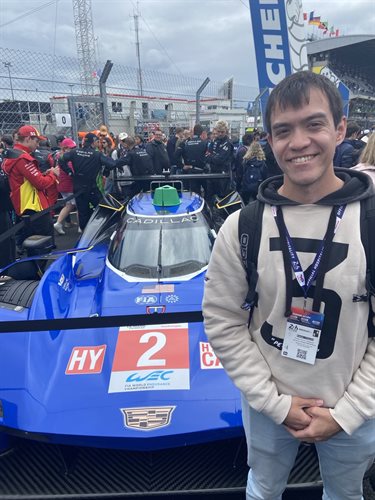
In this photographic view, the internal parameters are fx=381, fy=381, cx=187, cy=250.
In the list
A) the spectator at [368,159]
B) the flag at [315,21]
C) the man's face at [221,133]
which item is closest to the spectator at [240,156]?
the man's face at [221,133]

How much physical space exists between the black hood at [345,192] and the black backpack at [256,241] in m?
0.03

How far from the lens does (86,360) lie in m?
2.36

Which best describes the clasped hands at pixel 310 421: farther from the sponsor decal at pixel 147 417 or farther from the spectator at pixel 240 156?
the spectator at pixel 240 156

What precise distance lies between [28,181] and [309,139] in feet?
14.4

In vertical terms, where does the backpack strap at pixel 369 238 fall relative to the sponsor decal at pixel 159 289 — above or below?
above

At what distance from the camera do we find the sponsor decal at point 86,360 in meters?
2.28

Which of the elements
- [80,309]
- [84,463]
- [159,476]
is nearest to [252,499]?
[159,476]

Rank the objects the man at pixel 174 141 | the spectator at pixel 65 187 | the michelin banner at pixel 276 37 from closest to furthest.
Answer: the michelin banner at pixel 276 37
the spectator at pixel 65 187
the man at pixel 174 141

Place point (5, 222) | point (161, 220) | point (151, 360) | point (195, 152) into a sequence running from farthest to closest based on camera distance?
point (195, 152) < point (5, 222) < point (161, 220) < point (151, 360)

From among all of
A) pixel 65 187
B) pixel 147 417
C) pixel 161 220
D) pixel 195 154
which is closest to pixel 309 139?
pixel 147 417

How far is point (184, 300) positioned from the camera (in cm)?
294

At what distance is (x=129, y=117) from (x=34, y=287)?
31.3 ft

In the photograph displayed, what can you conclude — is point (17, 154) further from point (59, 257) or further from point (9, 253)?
point (59, 257)

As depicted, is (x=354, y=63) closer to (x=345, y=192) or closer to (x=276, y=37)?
(x=276, y=37)
